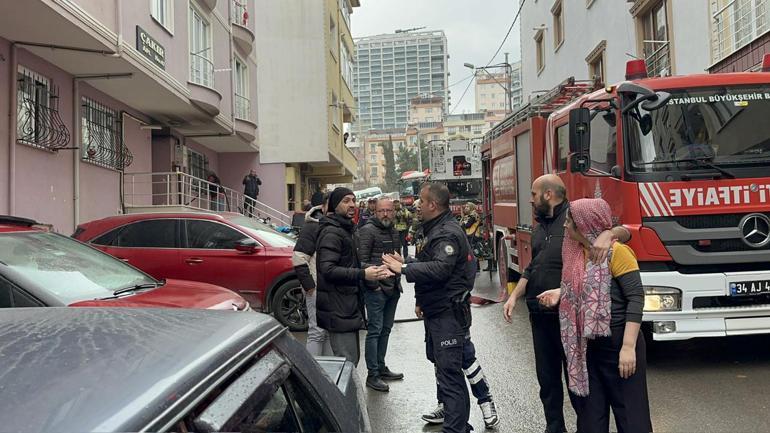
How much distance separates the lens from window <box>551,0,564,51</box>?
20.6m

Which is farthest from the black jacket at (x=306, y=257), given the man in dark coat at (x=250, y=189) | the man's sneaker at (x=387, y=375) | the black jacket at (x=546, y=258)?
the man in dark coat at (x=250, y=189)

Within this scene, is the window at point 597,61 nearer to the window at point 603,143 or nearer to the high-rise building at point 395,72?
the window at point 603,143

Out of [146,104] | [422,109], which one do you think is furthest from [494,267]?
[422,109]

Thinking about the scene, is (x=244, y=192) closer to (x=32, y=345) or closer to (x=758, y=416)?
(x=758, y=416)

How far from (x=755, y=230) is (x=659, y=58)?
9285 mm

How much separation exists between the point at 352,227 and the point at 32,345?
345cm

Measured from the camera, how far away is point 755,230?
5.38 m

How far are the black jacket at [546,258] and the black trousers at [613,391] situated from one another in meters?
0.74

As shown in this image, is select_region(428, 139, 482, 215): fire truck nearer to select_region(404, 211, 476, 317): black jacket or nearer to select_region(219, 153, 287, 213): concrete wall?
select_region(219, 153, 287, 213): concrete wall

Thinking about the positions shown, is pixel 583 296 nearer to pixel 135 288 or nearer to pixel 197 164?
pixel 135 288

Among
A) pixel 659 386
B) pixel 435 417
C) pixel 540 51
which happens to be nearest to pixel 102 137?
pixel 435 417

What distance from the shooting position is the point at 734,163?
18.4ft

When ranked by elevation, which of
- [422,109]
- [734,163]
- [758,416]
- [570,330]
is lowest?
[758,416]

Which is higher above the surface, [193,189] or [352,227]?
[193,189]
